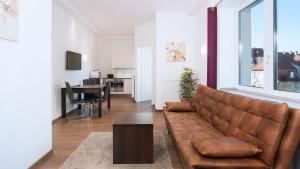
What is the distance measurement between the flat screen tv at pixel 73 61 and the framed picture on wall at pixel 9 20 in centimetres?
399

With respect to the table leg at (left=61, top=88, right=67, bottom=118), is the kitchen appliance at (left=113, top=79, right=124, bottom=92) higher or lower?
higher

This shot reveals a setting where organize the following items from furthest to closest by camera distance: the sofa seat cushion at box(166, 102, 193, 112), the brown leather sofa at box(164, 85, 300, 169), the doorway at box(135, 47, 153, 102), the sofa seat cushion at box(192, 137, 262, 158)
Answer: the doorway at box(135, 47, 153, 102), the sofa seat cushion at box(166, 102, 193, 112), the sofa seat cushion at box(192, 137, 262, 158), the brown leather sofa at box(164, 85, 300, 169)

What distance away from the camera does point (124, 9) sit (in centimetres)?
651

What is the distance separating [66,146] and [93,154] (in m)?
0.66

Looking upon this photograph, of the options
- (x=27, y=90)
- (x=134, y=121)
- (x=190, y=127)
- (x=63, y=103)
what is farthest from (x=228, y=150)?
(x=63, y=103)

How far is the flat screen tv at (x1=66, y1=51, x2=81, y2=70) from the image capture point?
21.2 feet

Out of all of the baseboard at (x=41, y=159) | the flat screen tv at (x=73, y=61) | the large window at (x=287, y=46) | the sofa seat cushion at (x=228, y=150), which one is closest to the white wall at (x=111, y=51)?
the flat screen tv at (x=73, y=61)

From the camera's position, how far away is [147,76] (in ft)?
31.2

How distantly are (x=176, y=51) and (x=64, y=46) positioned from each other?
307 centimetres

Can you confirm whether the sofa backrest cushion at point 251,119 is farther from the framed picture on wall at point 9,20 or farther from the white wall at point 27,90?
the framed picture on wall at point 9,20

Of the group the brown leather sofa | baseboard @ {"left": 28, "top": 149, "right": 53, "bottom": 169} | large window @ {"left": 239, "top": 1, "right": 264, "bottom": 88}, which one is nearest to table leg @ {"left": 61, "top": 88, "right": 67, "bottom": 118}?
baseboard @ {"left": 28, "top": 149, "right": 53, "bottom": 169}

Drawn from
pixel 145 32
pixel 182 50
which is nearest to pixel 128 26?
pixel 145 32

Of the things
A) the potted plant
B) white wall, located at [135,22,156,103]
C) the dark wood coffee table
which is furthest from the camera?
white wall, located at [135,22,156,103]

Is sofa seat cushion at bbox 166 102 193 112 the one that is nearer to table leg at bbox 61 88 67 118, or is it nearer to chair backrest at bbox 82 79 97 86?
table leg at bbox 61 88 67 118
